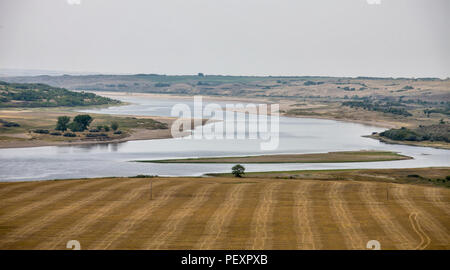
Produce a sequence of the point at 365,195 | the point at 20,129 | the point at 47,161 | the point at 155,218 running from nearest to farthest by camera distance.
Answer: the point at 155,218 → the point at 365,195 → the point at 47,161 → the point at 20,129

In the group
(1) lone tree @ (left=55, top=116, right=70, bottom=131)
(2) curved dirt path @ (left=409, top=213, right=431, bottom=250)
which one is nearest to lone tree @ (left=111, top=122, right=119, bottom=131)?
(1) lone tree @ (left=55, top=116, right=70, bottom=131)

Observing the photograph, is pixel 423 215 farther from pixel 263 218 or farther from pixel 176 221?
pixel 176 221

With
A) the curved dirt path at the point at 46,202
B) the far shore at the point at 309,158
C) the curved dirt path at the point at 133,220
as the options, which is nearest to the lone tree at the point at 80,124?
the far shore at the point at 309,158

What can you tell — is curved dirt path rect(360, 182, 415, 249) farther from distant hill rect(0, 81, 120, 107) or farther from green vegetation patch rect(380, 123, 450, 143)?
distant hill rect(0, 81, 120, 107)

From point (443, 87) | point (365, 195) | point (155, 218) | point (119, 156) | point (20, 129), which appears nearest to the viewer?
point (155, 218)

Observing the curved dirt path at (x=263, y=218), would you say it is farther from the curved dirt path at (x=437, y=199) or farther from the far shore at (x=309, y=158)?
the far shore at (x=309, y=158)
